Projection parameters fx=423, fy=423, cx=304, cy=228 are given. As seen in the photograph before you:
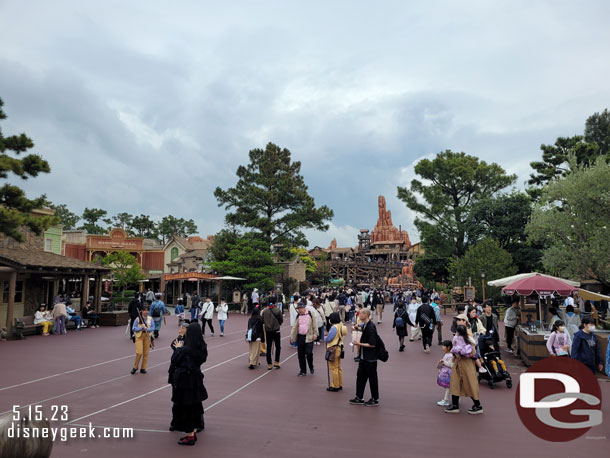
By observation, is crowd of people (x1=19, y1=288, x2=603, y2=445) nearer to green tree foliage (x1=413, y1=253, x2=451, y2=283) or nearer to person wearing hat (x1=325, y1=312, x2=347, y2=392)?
person wearing hat (x1=325, y1=312, x2=347, y2=392)

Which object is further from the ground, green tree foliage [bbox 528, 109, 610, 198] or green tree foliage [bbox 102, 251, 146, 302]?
green tree foliage [bbox 528, 109, 610, 198]

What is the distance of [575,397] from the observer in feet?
22.6

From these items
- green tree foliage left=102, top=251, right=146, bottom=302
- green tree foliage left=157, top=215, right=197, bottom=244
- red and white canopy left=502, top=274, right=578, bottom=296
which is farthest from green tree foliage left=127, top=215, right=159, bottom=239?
red and white canopy left=502, top=274, right=578, bottom=296

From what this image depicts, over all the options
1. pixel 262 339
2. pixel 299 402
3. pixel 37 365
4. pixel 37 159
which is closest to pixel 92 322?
pixel 37 159

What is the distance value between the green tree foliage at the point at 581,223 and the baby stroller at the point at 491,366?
43.3ft

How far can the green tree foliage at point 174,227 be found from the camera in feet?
233

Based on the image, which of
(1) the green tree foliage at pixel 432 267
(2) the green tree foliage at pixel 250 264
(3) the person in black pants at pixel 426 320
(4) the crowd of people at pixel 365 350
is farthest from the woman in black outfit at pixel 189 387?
(1) the green tree foliage at pixel 432 267

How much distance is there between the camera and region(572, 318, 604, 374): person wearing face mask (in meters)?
7.19

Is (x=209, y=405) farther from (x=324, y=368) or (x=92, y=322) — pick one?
(x=92, y=322)

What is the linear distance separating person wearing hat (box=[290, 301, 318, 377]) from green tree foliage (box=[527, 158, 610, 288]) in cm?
1525

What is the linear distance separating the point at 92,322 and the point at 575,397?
715 inches

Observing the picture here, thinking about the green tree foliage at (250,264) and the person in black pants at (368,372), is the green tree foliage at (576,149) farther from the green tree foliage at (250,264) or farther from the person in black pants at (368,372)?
the person in black pants at (368,372)

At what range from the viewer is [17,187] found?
13.9 m

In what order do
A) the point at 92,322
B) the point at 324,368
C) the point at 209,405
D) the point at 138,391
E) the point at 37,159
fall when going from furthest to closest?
the point at 92,322
the point at 37,159
the point at 324,368
the point at 138,391
the point at 209,405
